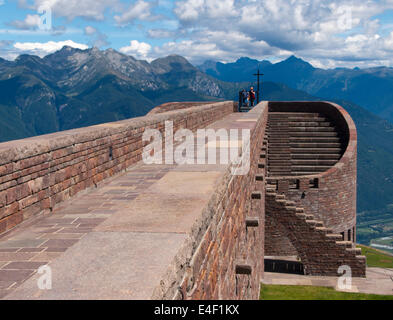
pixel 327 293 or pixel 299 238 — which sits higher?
pixel 299 238

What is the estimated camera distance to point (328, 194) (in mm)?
19469

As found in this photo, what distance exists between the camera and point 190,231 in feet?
9.93

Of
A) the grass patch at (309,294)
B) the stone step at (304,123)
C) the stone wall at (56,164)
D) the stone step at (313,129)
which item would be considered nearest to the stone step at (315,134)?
the stone step at (313,129)

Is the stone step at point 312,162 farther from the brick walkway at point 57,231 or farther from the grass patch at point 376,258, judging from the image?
the grass patch at point 376,258

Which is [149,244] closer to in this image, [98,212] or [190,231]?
[190,231]

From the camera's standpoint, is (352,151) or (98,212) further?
(352,151)

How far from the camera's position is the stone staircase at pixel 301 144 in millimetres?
22375

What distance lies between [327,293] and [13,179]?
1168 centimetres

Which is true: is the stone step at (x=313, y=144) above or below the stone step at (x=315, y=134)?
below

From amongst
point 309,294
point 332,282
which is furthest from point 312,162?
point 309,294

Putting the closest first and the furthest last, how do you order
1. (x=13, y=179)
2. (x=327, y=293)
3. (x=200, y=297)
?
(x=200, y=297), (x=13, y=179), (x=327, y=293)

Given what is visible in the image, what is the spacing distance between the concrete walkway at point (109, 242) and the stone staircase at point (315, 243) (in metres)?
10.3

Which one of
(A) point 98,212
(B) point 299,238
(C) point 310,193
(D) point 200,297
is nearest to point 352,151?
(C) point 310,193

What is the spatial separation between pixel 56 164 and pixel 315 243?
11969 millimetres
